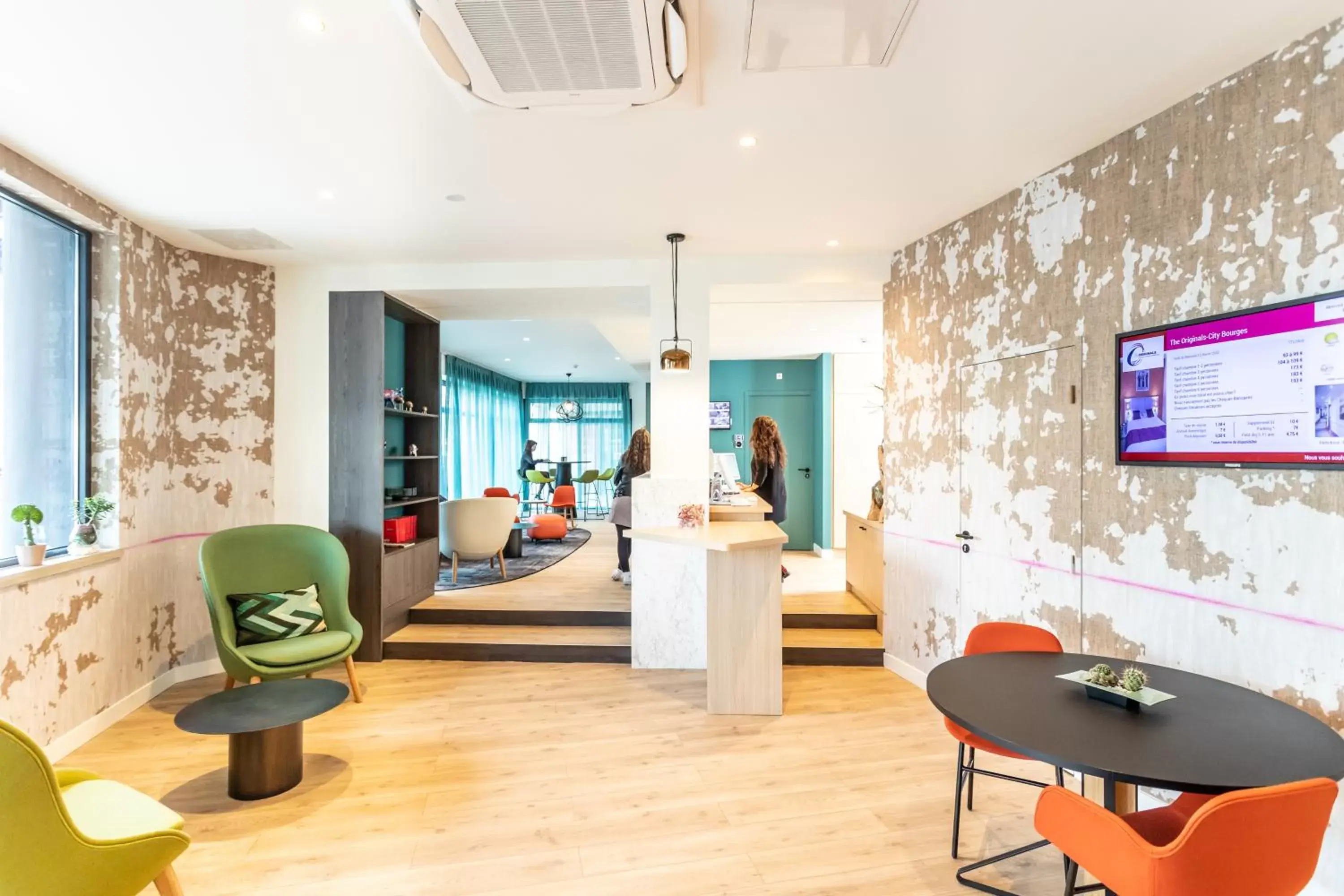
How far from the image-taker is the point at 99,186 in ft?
10.5

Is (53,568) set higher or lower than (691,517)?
lower

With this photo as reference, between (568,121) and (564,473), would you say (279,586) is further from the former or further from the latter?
(564,473)

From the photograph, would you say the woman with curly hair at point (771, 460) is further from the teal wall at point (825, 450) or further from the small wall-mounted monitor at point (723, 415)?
the small wall-mounted monitor at point (723, 415)

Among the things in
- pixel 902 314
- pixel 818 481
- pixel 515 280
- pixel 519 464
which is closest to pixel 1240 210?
pixel 902 314

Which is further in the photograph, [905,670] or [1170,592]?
[905,670]

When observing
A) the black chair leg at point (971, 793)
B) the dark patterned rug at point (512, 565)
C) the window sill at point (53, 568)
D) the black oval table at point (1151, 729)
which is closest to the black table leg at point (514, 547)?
the dark patterned rug at point (512, 565)

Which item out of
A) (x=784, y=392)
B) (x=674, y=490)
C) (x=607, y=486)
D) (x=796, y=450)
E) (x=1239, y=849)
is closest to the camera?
(x=1239, y=849)

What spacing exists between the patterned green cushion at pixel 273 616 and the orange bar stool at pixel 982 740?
11.3ft

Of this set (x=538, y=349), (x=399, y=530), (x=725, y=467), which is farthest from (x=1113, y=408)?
(x=538, y=349)

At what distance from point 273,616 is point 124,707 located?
3.37ft

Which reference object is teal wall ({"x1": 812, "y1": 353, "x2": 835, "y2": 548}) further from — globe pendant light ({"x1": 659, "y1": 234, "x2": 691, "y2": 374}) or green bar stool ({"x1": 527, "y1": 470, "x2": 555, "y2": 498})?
green bar stool ({"x1": 527, "y1": 470, "x2": 555, "y2": 498})

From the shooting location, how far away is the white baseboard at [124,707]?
3137 millimetres

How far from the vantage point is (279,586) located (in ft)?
12.5

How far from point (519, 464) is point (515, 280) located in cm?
808
